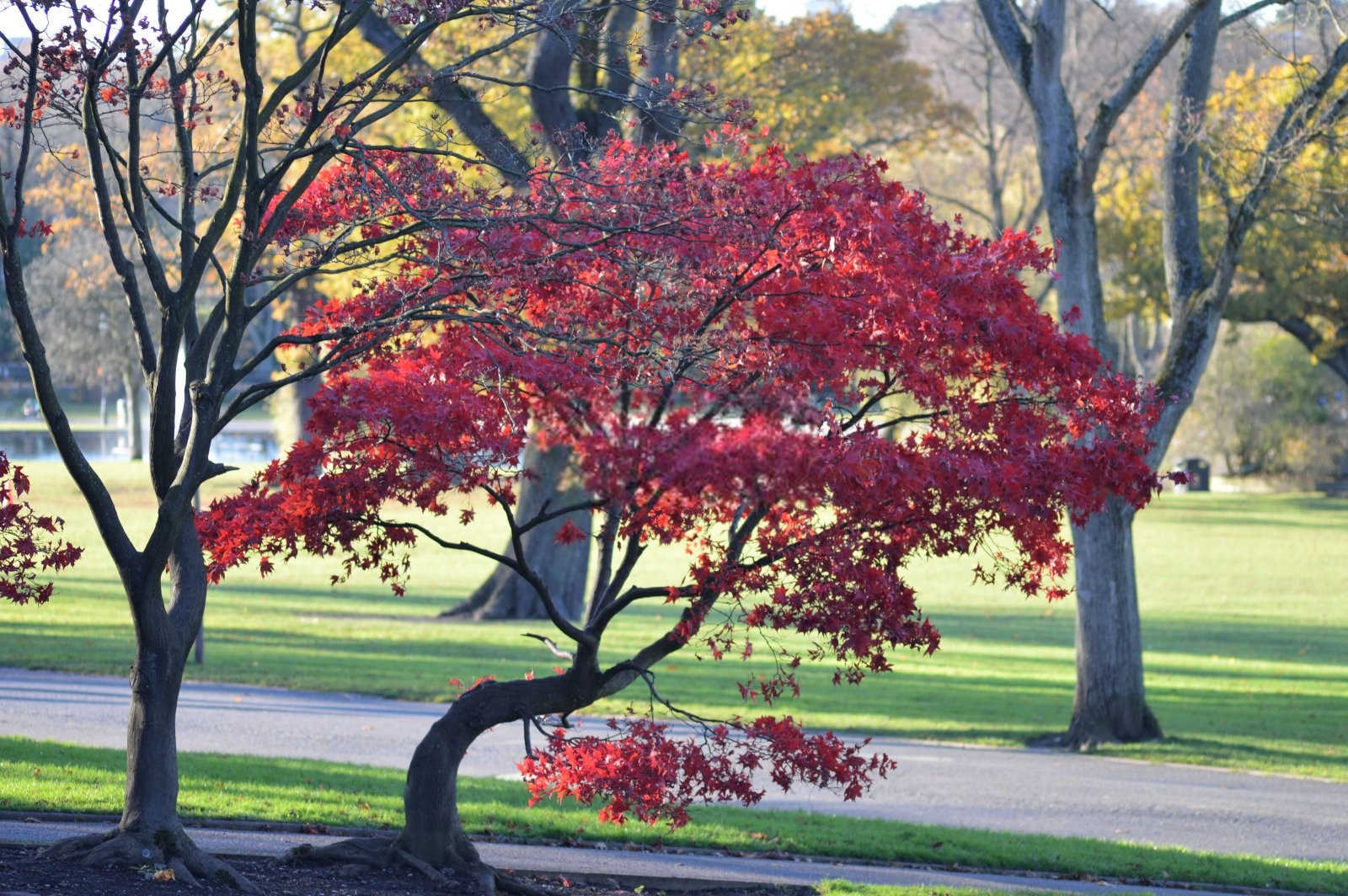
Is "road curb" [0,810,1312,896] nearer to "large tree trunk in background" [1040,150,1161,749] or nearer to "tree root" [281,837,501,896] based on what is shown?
"tree root" [281,837,501,896]

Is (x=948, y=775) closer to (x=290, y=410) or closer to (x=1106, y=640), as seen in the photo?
(x=1106, y=640)

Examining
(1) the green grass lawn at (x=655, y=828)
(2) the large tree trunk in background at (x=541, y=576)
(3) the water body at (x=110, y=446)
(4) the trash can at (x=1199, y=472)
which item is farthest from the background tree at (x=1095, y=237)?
(4) the trash can at (x=1199, y=472)

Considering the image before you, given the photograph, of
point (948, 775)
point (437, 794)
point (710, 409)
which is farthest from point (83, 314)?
point (710, 409)

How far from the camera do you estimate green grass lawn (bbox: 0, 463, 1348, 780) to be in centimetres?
1551

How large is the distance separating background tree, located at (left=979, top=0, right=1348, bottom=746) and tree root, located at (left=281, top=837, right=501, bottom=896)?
812 centimetres

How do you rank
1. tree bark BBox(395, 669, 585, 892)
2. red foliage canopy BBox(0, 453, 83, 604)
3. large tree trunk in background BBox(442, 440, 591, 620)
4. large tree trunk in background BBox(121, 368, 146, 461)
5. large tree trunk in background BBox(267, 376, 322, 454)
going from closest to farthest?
red foliage canopy BBox(0, 453, 83, 604)
tree bark BBox(395, 669, 585, 892)
large tree trunk in background BBox(442, 440, 591, 620)
large tree trunk in background BBox(267, 376, 322, 454)
large tree trunk in background BBox(121, 368, 146, 461)

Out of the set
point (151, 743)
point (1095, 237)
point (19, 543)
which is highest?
point (1095, 237)

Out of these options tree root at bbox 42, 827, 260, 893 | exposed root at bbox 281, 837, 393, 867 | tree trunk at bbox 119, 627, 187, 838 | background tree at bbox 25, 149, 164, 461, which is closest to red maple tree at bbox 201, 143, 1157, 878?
exposed root at bbox 281, 837, 393, 867

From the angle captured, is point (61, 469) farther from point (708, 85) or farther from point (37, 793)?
point (708, 85)

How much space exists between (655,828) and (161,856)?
147 inches

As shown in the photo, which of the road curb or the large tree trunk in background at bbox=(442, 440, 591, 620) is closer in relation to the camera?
the road curb

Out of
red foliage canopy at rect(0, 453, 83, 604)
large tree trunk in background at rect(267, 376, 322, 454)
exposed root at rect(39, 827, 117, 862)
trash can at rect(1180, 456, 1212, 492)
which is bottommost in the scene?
exposed root at rect(39, 827, 117, 862)

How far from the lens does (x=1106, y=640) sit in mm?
14375

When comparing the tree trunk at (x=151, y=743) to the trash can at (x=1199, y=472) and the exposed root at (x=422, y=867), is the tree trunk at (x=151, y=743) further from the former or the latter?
the trash can at (x=1199, y=472)
